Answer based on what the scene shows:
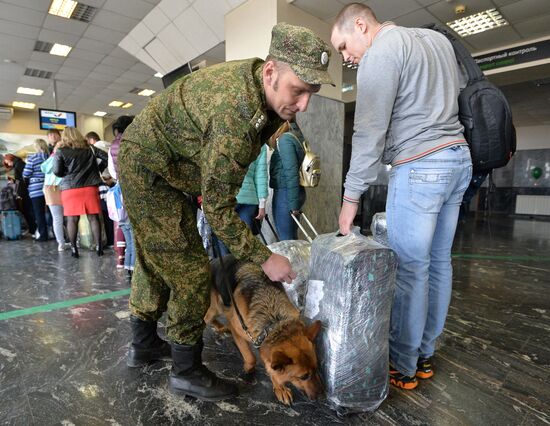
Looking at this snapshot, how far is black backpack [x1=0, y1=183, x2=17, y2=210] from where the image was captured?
673 cm

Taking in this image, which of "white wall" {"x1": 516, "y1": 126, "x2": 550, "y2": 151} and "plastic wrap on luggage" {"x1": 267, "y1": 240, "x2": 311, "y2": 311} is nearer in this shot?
"plastic wrap on luggage" {"x1": 267, "y1": 240, "x2": 311, "y2": 311}

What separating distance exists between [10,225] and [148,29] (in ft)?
16.3

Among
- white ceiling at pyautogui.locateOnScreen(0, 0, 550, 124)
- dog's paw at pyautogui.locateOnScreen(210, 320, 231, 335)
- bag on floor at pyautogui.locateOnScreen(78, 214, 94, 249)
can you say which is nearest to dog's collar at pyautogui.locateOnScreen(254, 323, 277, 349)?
dog's paw at pyautogui.locateOnScreen(210, 320, 231, 335)

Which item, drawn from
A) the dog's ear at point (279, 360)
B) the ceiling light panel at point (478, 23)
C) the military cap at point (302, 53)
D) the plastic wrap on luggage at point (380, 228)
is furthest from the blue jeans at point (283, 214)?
the ceiling light panel at point (478, 23)

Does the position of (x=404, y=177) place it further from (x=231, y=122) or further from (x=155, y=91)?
(x=155, y=91)

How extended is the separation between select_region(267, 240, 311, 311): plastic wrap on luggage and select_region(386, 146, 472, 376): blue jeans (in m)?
0.57

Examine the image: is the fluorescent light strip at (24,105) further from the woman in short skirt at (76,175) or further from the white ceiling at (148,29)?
the woman in short skirt at (76,175)

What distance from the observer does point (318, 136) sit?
18.9 feet

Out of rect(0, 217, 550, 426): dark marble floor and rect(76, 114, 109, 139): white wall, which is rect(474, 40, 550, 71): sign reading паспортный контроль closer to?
rect(0, 217, 550, 426): dark marble floor

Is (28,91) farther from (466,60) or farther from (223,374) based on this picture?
(466,60)

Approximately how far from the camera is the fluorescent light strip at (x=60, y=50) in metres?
8.32

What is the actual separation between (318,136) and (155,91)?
28.5 feet

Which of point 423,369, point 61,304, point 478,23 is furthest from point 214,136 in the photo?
point 478,23

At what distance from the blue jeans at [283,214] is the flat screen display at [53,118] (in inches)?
414
